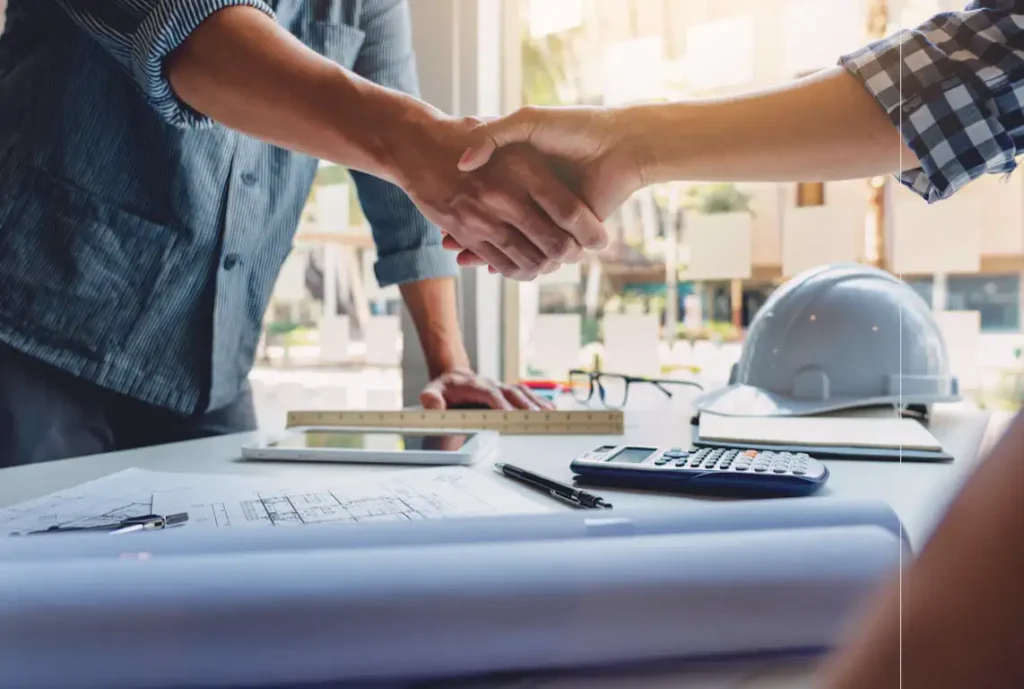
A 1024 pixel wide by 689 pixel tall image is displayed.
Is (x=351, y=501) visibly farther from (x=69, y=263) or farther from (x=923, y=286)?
(x=923, y=286)

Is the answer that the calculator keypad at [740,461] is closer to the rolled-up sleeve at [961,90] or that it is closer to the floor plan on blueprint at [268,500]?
the floor plan on blueprint at [268,500]

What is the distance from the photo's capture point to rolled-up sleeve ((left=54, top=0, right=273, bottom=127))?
62cm

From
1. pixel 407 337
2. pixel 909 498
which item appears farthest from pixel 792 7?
pixel 909 498

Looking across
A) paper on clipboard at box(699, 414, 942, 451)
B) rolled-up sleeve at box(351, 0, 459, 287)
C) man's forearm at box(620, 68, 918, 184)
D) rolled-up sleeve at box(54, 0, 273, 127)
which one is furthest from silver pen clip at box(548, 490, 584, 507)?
rolled-up sleeve at box(351, 0, 459, 287)

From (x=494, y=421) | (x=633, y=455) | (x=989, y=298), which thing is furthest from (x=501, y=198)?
(x=989, y=298)

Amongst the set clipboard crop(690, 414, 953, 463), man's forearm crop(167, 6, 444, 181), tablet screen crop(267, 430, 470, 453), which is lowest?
clipboard crop(690, 414, 953, 463)

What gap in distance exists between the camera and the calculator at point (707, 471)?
0.48 metres

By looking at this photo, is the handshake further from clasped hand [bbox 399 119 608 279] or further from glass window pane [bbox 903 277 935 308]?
glass window pane [bbox 903 277 935 308]

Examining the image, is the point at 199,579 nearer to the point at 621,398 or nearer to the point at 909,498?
the point at 909,498

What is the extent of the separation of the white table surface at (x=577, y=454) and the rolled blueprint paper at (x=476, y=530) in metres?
0.05

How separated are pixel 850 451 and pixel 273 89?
1.98 feet

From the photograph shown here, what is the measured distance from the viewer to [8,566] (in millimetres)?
271

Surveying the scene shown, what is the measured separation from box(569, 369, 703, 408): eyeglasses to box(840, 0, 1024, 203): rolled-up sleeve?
0.54m

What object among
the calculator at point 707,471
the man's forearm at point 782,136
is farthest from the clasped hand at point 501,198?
the calculator at point 707,471
